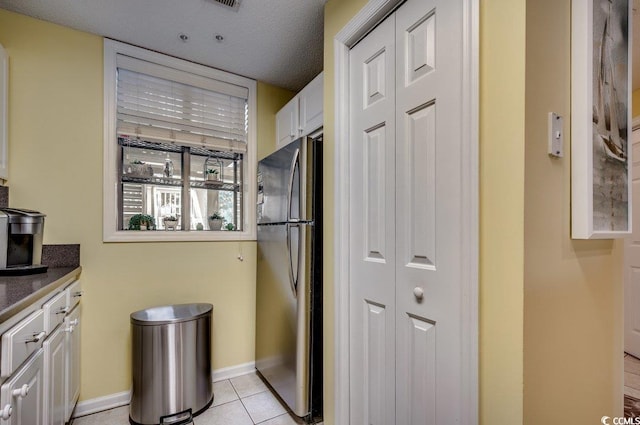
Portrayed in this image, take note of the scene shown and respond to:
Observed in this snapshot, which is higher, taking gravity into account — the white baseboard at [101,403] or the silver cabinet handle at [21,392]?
the silver cabinet handle at [21,392]

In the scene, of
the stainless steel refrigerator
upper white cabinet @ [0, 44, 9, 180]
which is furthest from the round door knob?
upper white cabinet @ [0, 44, 9, 180]

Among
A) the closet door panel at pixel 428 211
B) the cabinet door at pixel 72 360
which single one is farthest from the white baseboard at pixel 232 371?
the closet door panel at pixel 428 211

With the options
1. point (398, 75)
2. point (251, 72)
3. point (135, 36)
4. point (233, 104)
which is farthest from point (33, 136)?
point (398, 75)

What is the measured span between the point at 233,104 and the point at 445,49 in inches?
81.6

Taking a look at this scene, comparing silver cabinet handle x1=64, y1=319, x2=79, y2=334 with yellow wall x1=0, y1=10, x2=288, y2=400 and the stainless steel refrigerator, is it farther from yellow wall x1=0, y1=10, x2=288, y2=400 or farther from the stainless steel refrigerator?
the stainless steel refrigerator

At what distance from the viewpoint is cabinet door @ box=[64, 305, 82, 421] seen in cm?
167

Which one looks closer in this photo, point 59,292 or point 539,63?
point 539,63

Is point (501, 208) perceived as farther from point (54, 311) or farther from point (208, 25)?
point (208, 25)

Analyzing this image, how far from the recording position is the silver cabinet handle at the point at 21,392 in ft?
3.25

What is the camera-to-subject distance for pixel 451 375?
1.07m

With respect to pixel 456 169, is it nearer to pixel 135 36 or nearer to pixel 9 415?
pixel 9 415

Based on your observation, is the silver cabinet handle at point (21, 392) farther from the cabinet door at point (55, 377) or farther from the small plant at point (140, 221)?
the small plant at point (140, 221)

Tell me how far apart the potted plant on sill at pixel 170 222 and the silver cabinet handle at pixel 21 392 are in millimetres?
1514

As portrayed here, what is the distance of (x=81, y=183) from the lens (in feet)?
6.89
